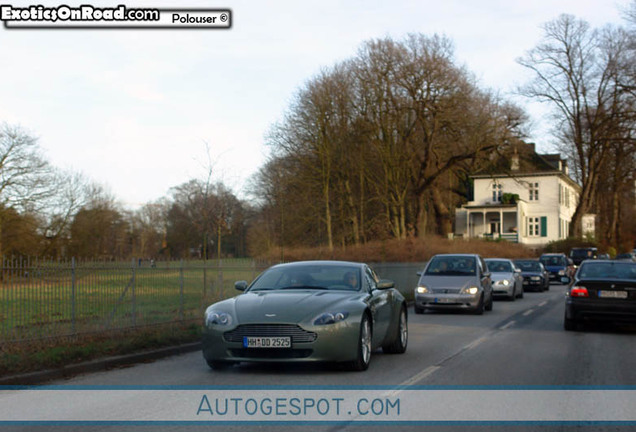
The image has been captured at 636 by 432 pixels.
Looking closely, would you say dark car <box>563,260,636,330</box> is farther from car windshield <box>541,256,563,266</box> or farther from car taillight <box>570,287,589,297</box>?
car windshield <box>541,256,563,266</box>

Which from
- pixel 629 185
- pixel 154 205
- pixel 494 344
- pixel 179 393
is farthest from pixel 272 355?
pixel 154 205

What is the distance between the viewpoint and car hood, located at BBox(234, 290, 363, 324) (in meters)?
9.38

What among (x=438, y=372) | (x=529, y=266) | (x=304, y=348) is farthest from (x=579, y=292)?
(x=529, y=266)

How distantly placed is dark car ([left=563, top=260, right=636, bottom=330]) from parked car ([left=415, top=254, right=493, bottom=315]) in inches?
191

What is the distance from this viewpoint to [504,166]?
47250 mm

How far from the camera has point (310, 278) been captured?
11008 mm

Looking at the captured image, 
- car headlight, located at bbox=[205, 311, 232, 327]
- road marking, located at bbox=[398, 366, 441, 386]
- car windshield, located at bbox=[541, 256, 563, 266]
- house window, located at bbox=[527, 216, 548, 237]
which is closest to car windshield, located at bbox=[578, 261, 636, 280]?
road marking, located at bbox=[398, 366, 441, 386]

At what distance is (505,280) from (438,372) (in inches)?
763

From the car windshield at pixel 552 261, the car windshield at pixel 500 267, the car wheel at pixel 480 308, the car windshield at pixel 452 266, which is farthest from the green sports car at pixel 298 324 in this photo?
the car windshield at pixel 552 261

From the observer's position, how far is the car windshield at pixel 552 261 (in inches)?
1758

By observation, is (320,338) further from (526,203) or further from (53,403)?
(526,203)

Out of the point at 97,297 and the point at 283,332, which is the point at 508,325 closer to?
the point at 97,297

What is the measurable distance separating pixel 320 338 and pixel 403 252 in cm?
2554

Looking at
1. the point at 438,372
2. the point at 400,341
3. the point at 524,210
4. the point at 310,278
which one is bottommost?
the point at 438,372
